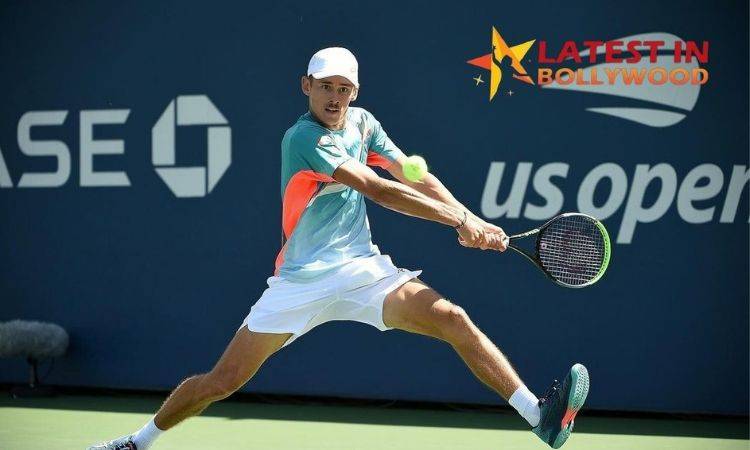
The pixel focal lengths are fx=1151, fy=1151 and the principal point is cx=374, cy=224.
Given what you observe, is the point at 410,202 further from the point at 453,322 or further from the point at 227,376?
the point at 227,376

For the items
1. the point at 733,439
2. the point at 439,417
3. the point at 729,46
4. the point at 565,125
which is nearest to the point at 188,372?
the point at 439,417

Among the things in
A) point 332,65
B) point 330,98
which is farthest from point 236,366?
point 332,65

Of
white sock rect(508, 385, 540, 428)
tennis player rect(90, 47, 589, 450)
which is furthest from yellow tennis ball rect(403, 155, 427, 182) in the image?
white sock rect(508, 385, 540, 428)

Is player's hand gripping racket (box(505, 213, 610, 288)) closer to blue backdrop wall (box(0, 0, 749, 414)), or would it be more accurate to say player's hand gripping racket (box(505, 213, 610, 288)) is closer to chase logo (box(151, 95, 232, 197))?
blue backdrop wall (box(0, 0, 749, 414))

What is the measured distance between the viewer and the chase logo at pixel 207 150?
252 inches

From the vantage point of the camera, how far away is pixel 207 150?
6.41m

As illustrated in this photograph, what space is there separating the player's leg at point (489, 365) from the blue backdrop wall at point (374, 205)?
2105 millimetres

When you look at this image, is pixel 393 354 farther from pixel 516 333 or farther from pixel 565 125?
pixel 565 125

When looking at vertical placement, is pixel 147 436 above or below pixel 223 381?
below

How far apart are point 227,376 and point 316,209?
0.67 metres

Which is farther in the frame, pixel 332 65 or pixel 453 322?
pixel 332 65

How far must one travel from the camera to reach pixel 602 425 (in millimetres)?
5742

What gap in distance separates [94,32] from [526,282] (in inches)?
112

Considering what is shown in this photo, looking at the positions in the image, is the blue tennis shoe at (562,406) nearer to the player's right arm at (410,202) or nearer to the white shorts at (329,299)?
the player's right arm at (410,202)
